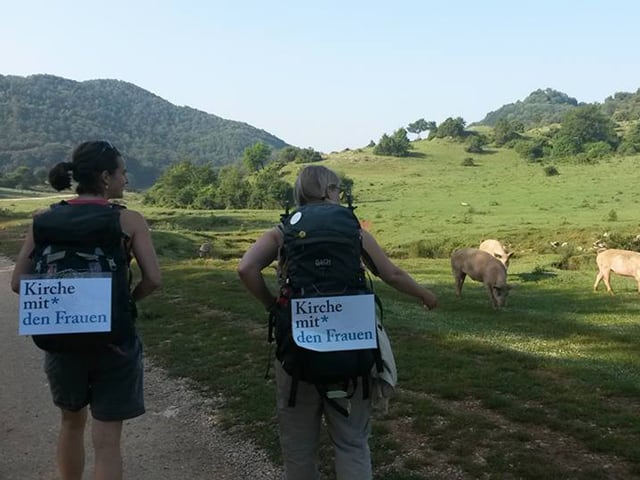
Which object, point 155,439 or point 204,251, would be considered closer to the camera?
point 155,439

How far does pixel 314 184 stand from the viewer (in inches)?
142

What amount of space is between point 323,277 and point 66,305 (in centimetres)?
145

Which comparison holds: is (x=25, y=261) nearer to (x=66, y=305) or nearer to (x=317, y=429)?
(x=66, y=305)

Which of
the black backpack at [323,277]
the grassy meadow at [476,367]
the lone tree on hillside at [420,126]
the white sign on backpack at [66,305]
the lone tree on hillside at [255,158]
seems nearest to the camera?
the black backpack at [323,277]

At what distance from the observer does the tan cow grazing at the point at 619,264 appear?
17953 millimetres

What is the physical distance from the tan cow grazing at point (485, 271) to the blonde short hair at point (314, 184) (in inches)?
495

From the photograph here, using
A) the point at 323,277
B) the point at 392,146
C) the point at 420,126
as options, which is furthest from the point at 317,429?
the point at 420,126

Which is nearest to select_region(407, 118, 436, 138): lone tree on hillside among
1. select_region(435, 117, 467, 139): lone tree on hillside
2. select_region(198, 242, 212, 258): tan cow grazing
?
select_region(435, 117, 467, 139): lone tree on hillside

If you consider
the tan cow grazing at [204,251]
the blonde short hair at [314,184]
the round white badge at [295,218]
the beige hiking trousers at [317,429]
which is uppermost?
the blonde short hair at [314,184]

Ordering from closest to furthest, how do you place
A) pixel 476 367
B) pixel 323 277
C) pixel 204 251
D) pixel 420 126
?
pixel 323 277 → pixel 476 367 → pixel 204 251 → pixel 420 126

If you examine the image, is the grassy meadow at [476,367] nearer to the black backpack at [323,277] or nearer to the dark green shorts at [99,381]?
the black backpack at [323,277]

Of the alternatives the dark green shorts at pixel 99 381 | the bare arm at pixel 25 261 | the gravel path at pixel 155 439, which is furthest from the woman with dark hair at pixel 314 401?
the gravel path at pixel 155 439

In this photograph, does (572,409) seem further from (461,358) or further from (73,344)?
(73,344)

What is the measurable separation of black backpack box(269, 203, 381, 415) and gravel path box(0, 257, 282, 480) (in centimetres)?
230
